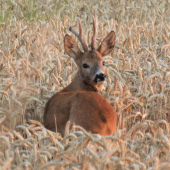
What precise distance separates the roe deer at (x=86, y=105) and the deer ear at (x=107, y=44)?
18 centimetres

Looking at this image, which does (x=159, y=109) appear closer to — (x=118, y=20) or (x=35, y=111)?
(x=35, y=111)

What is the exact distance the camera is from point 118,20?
11.9 meters

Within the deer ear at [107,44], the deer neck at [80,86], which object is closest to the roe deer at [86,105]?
→ the deer neck at [80,86]

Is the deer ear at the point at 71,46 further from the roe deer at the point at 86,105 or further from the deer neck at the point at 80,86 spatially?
the deer neck at the point at 80,86

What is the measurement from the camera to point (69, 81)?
7156mm

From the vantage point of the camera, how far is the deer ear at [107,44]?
23.6 feet

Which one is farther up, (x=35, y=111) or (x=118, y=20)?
(x=118, y=20)

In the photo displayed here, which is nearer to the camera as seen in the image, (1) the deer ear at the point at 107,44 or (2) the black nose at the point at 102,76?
(2) the black nose at the point at 102,76

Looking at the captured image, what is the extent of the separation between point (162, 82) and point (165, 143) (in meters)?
2.65

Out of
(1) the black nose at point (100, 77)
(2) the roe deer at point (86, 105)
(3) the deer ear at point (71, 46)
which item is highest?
(3) the deer ear at point (71, 46)

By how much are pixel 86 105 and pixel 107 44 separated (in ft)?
7.19

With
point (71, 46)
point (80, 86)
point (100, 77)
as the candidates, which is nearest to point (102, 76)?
point (100, 77)

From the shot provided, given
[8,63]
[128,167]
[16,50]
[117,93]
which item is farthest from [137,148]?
[16,50]

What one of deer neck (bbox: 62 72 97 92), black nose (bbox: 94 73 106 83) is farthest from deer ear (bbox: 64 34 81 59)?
black nose (bbox: 94 73 106 83)
